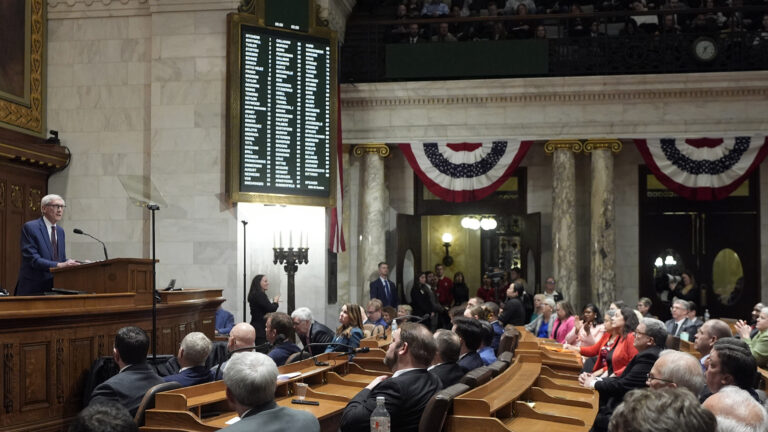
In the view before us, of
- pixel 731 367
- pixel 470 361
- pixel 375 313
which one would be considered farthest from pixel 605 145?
pixel 731 367

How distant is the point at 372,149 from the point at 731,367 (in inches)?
473

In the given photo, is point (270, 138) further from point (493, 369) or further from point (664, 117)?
point (493, 369)

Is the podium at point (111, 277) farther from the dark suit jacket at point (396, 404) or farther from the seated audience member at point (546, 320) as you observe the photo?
the seated audience member at point (546, 320)

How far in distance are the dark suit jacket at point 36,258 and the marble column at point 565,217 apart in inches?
369

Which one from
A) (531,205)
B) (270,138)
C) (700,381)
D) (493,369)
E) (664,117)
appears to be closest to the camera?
(700,381)

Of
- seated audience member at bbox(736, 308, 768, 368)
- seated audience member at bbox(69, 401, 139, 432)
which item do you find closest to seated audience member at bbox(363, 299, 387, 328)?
seated audience member at bbox(736, 308, 768, 368)

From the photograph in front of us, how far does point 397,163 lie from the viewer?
1759 centimetres

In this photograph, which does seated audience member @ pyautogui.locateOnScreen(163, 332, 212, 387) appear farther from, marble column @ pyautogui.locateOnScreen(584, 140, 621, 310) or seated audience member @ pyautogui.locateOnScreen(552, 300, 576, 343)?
marble column @ pyautogui.locateOnScreen(584, 140, 621, 310)

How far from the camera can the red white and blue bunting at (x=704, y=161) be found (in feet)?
49.1

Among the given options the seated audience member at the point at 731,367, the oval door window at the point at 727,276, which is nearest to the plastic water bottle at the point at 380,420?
the seated audience member at the point at 731,367

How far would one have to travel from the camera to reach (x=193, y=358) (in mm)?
5898

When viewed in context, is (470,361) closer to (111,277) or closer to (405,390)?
(405,390)

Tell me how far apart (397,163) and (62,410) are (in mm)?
11080

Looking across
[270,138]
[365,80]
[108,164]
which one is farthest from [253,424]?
[365,80]
